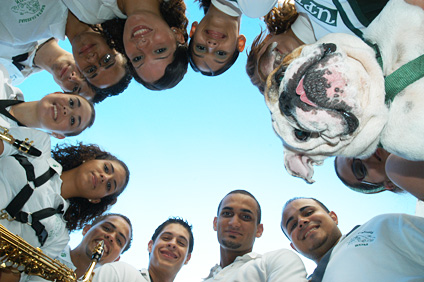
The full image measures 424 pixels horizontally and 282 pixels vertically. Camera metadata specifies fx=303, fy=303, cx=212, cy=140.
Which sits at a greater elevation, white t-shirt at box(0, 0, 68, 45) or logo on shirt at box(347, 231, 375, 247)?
white t-shirt at box(0, 0, 68, 45)

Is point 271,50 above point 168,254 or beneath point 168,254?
above

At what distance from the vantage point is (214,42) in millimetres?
3947

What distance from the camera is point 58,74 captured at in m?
4.92

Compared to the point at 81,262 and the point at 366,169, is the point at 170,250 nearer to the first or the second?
the point at 81,262

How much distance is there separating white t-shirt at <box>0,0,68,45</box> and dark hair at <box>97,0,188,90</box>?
57 cm

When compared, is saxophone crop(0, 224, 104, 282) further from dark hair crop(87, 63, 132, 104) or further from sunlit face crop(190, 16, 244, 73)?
sunlit face crop(190, 16, 244, 73)

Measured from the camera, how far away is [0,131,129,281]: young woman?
3.31m

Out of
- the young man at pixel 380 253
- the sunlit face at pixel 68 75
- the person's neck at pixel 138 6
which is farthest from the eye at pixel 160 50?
the young man at pixel 380 253

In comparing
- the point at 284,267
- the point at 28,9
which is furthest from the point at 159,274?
the point at 28,9

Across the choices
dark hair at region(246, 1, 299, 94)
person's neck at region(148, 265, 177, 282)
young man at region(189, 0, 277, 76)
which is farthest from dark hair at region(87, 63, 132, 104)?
person's neck at region(148, 265, 177, 282)

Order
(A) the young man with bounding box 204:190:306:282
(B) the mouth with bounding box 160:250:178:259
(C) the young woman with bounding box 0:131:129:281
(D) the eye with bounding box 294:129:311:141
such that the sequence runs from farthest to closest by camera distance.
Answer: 1. (B) the mouth with bounding box 160:250:178:259
2. (C) the young woman with bounding box 0:131:129:281
3. (A) the young man with bounding box 204:190:306:282
4. (D) the eye with bounding box 294:129:311:141

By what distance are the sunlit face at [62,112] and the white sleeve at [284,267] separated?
10.3ft

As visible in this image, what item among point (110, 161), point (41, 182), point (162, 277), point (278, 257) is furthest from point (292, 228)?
point (41, 182)

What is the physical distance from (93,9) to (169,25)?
1064 mm
